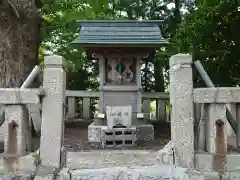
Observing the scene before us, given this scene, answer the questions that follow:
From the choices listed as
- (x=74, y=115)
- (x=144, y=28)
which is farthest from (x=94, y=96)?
(x=144, y=28)

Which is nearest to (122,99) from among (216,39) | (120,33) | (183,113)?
(120,33)

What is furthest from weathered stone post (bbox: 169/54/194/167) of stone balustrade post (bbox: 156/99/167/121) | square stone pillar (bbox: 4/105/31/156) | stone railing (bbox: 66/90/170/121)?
stone balustrade post (bbox: 156/99/167/121)

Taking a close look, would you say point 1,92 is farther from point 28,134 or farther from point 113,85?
point 113,85

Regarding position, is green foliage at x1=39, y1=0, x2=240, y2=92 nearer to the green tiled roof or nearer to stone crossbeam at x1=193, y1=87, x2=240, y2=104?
the green tiled roof

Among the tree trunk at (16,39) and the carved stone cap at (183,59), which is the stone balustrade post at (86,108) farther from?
the carved stone cap at (183,59)

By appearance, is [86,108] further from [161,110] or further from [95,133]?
[95,133]

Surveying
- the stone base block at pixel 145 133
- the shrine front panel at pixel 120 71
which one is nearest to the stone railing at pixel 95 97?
the stone base block at pixel 145 133

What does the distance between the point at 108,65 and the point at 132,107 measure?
46.5 inches

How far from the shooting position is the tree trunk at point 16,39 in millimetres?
5348

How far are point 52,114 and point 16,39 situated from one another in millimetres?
2471

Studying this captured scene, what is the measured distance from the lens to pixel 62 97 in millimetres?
3705

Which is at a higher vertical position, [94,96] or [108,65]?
[108,65]

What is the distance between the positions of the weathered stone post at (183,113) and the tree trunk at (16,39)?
125 inches

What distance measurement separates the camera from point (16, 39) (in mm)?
5555
